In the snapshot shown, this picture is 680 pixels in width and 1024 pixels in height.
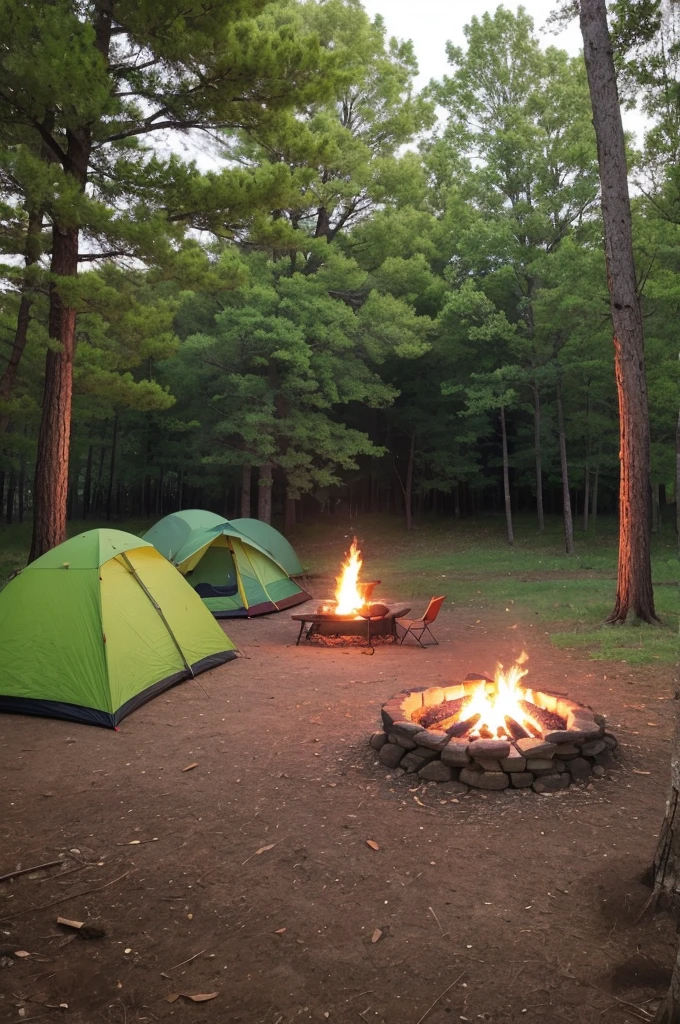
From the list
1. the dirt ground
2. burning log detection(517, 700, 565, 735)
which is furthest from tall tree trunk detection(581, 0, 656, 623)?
burning log detection(517, 700, 565, 735)

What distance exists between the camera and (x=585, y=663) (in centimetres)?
831

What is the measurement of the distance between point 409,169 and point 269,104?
1214 cm

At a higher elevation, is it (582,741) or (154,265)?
(154,265)

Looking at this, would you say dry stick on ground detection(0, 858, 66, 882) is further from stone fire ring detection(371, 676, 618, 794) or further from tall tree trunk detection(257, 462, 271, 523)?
tall tree trunk detection(257, 462, 271, 523)

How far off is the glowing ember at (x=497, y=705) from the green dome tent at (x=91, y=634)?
3.50 metres

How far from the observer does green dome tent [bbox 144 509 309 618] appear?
1238 cm

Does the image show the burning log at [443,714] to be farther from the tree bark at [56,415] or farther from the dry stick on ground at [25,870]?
the tree bark at [56,415]

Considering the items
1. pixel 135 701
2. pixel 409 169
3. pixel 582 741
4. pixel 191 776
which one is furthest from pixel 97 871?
pixel 409 169

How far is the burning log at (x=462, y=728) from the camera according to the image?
5.05 metres

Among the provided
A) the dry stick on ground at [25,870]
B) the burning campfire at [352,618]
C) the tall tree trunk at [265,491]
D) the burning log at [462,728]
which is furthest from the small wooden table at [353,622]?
the tall tree trunk at [265,491]

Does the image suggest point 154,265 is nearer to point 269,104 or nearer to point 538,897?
point 269,104

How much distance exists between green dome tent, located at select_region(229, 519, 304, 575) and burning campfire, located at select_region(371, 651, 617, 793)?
30.4ft

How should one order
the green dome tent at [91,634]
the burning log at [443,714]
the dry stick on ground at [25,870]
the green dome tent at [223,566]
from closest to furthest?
the dry stick on ground at [25,870] → the burning log at [443,714] → the green dome tent at [91,634] → the green dome tent at [223,566]

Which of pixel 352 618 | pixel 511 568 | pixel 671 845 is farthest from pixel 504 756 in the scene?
pixel 511 568
